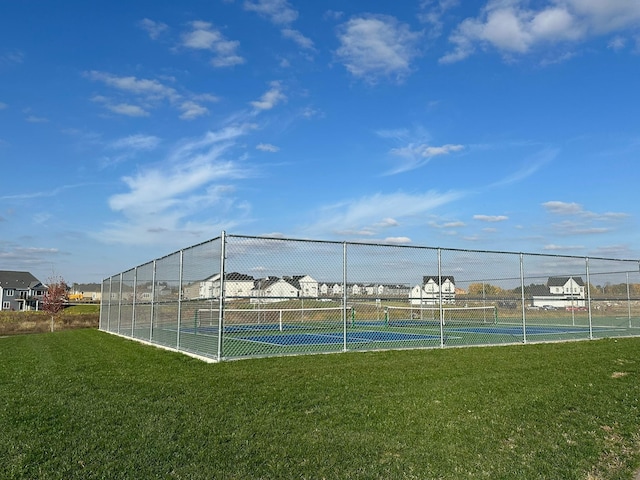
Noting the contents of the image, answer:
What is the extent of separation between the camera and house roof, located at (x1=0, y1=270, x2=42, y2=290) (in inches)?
2958

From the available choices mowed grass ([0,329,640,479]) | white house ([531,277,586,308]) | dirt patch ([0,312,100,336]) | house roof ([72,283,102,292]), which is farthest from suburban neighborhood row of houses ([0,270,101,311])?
mowed grass ([0,329,640,479])

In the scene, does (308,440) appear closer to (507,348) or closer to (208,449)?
(208,449)

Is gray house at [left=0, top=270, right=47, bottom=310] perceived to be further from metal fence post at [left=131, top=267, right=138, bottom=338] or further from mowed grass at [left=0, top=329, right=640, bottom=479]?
mowed grass at [left=0, top=329, right=640, bottom=479]

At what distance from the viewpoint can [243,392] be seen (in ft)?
22.1

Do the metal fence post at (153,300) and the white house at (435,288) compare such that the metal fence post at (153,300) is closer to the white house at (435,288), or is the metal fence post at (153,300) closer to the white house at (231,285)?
the white house at (231,285)

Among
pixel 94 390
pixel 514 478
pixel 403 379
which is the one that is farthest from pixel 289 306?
pixel 514 478

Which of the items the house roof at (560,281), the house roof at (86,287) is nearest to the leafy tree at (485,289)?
the house roof at (560,281)

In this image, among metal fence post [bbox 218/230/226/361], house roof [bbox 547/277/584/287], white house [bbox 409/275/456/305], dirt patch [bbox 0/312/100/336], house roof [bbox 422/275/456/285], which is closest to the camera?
metal fence post [bbox 218/230/226/361]

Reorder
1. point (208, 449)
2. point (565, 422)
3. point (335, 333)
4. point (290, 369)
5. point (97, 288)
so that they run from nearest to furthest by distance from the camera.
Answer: point (208, 449)
point (565, 422)
point (290, 369)
point (335, 333)
point (97, 288)

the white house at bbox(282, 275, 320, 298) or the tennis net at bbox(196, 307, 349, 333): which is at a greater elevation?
the white house at bbox(282, 275, 320, 298)

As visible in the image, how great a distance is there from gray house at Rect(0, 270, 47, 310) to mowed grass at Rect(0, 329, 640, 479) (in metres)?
75.7

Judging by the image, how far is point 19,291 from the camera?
251 feet

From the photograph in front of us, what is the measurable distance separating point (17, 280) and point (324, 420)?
84749 mm

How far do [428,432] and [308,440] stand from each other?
3.83 ft
